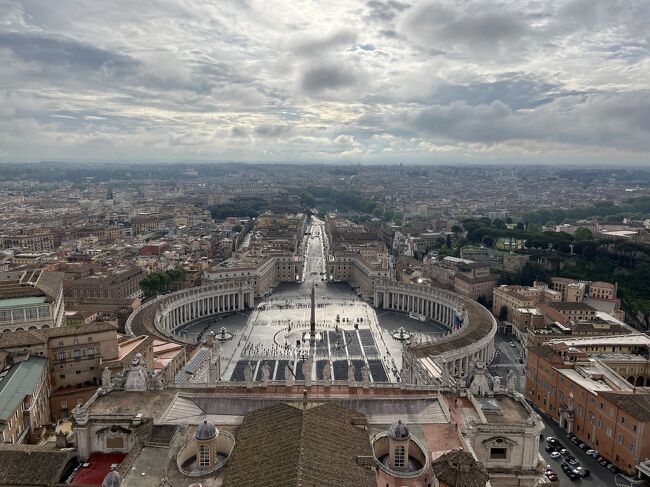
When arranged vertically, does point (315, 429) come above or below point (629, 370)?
above

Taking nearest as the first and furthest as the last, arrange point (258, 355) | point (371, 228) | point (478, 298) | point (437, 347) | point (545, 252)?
point (437, 347)
point (258, 355)
point (478, 298)
point (545, 252)
point (371, 228)

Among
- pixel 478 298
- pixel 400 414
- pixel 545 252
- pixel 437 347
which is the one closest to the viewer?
pixel 400 414

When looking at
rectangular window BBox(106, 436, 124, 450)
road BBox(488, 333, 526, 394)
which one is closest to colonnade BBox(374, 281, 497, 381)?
road BBox(488, 333, 526, 394)

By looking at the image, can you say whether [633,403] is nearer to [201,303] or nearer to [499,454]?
[499,454]

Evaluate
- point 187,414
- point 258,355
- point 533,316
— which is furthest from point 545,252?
point 187,414

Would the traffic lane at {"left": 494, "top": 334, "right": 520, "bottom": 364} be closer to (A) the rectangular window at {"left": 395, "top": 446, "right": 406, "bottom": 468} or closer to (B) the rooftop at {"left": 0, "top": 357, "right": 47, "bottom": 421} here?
(A) the rectangular window at {"left": 395, "top": 446, "right": 406, "bottom": 468}

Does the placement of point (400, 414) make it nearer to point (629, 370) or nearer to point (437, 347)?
point (437, 347)

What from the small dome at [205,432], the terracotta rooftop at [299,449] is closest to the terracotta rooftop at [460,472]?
the terracotta rooftop at [299,449]
